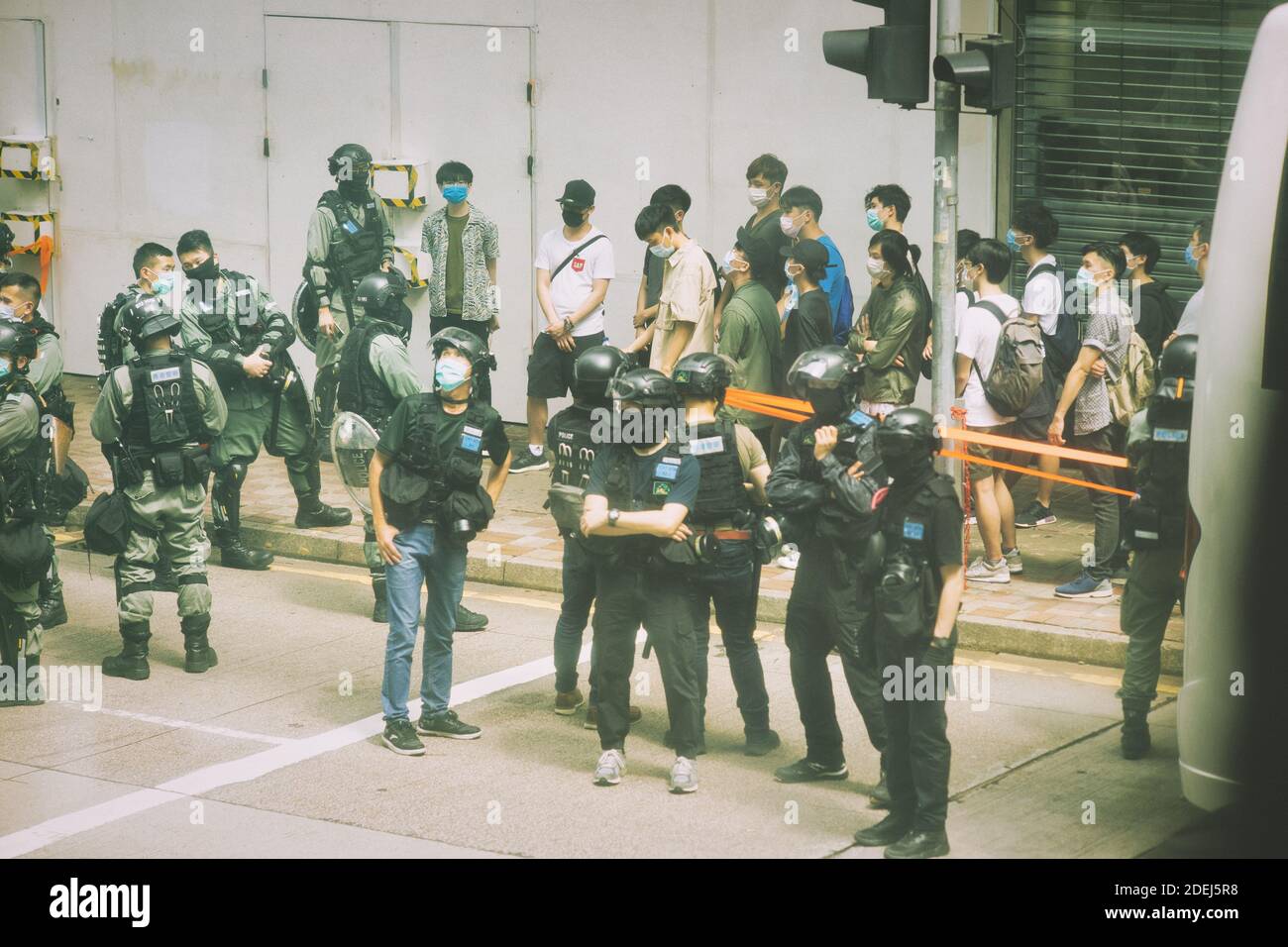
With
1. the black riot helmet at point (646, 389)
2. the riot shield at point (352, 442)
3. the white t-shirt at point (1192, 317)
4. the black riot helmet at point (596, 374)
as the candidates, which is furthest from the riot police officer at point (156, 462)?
the white t-shirt at point (1192, 317)

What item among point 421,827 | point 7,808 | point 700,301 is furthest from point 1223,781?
point 700,301

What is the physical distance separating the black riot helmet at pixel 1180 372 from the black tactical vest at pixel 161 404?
463 centimetres

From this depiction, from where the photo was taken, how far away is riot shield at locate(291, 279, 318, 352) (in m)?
12.2

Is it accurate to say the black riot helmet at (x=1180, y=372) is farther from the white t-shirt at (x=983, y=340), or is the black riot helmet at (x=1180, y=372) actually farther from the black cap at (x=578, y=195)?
the black cap at (x=578, y=195)

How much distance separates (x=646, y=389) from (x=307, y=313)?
539 cm

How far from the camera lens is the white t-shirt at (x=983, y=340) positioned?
33.4ft

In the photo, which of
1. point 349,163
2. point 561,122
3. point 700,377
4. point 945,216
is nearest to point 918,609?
point 700,377

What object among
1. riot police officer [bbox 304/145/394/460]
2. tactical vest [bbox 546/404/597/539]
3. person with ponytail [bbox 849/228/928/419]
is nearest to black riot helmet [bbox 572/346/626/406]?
tactical vest [bbox 546/404/597/539]

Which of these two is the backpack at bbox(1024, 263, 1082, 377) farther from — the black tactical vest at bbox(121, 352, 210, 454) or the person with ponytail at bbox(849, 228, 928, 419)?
the black tactical vest at bbox(121, 352, 210, 454)

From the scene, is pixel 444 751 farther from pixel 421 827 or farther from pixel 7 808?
pixel 7 808

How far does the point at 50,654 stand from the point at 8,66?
882cm

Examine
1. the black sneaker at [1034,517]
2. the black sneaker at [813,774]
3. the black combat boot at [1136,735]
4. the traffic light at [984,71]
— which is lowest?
the black sneaker at [813,774]

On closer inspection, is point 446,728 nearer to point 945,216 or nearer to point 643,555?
point 643,555

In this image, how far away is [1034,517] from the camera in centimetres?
1166
